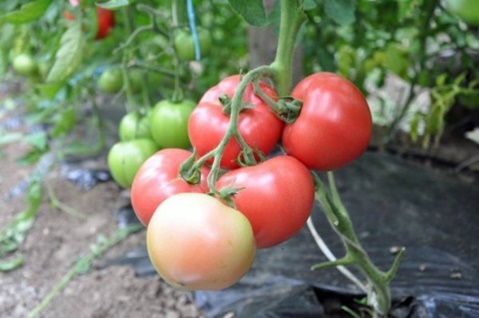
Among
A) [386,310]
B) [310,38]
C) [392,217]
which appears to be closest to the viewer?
[386,310]

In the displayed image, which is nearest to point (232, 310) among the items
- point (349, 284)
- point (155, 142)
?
point (349, 284)

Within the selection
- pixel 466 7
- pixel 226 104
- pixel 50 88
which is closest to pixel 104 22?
pixel 50 88

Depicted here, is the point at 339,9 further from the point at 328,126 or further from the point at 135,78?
the point at 135,78

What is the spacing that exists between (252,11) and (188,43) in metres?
0.44

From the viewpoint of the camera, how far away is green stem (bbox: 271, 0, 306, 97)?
64cm

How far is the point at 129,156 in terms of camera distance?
956mm

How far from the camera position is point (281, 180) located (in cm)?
57

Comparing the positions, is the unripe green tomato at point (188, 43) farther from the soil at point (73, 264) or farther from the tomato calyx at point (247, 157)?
the soil at point (73, 264)

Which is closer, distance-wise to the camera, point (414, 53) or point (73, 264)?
point (73, 264)

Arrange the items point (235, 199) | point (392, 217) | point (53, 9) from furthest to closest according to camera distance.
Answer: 1. point (392, 217)
2. point (53, 9)
3. point (235, 199)

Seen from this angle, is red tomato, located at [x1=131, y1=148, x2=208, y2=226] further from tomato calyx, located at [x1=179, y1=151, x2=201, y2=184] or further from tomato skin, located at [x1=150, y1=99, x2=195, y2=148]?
tomato skin, located at [x1=150, y1=99, x2=195, y2=148]

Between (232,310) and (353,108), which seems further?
(232,310)

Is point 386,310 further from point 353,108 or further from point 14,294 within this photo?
point 14,294

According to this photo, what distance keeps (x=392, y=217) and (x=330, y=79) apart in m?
0.86
